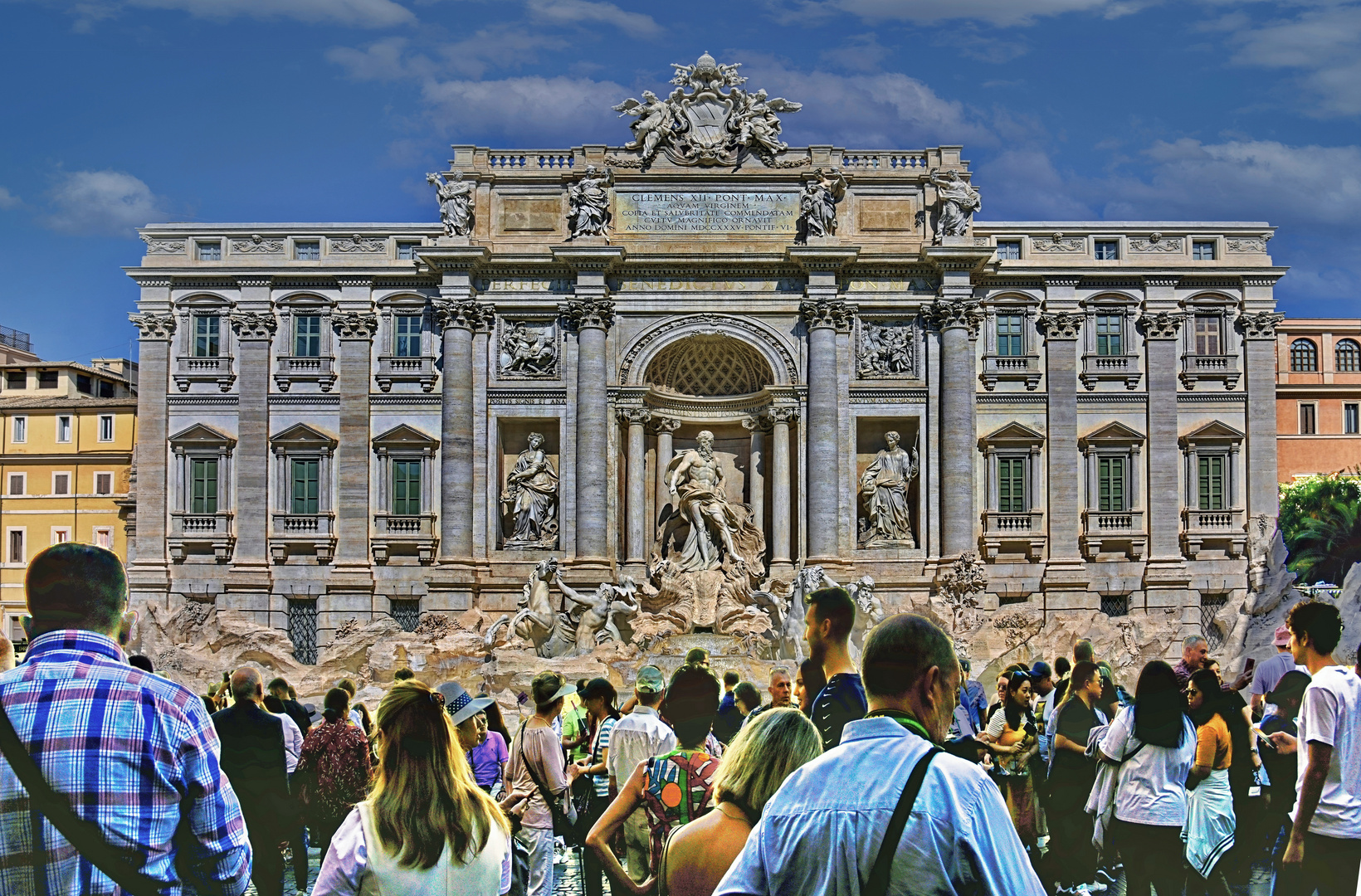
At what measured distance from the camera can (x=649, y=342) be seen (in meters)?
34.8

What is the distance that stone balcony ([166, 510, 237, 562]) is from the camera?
3569 cm

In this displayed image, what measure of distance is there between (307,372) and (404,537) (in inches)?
216

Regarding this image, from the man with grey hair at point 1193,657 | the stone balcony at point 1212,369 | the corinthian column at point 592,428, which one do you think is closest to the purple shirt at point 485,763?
the man with grey hair at point 1193,657

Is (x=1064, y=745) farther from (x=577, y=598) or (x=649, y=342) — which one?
(x=649, y=342)

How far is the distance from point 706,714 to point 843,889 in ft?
11.9

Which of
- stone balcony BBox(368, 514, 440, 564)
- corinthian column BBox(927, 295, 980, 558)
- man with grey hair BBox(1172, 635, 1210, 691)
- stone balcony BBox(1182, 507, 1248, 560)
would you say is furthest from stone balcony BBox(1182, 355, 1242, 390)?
man with grey hair BBox(1172, 635, 1210, 691)

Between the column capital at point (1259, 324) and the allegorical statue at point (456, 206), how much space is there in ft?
70.9

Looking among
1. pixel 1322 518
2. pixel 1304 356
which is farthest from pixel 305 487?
pixel 1304 356

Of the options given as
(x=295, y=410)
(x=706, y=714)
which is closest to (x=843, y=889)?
(x=706, y=714)

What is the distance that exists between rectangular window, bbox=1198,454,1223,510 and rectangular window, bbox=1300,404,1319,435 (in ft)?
50.0

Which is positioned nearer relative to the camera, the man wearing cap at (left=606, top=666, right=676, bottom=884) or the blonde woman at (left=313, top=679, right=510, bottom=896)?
the blonde woman at (left=313, top=679, right=510, bottom=896)

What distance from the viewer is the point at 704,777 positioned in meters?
7.29

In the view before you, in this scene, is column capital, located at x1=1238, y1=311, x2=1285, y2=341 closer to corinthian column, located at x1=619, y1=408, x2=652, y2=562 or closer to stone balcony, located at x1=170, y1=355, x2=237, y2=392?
corinthian column, located at x1=619, y1=408, x2=652, y2=562

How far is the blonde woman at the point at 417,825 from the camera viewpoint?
5.27m
